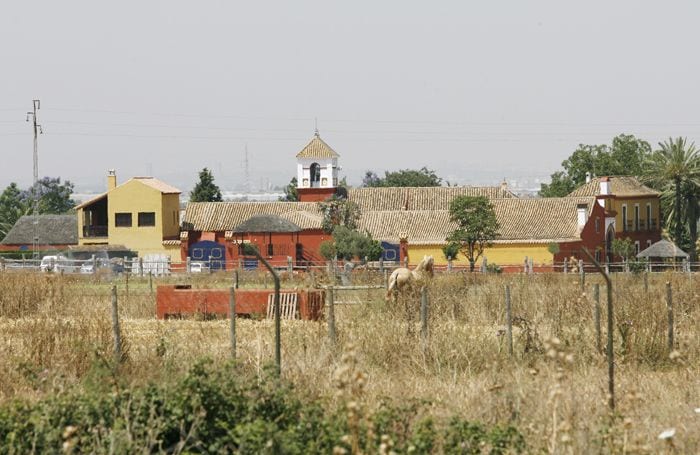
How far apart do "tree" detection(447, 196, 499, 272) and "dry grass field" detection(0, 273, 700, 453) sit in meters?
35.7

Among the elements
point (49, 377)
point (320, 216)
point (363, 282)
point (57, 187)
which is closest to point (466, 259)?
point (320, 216)

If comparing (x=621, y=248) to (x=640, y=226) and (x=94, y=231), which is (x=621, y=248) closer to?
(x=640, y=226)

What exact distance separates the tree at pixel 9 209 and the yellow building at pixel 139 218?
2785cm

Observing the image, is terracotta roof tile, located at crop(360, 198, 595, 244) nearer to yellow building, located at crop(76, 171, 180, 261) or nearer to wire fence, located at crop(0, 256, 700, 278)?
wire fence, located at crop(0, 256, 700, 278)

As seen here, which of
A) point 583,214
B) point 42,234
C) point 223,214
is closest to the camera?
point 583,214

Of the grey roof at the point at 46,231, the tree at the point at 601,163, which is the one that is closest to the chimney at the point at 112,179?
the grey roof at the point at 46,231

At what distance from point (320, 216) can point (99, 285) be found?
30.4m

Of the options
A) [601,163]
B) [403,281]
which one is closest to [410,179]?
[601,163]

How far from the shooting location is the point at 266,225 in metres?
64.9

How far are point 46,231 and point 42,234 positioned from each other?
54 centimetres

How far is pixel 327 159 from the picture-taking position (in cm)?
8275

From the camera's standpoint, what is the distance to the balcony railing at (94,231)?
6825cm

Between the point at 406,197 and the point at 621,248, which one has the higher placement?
the point at 406,197

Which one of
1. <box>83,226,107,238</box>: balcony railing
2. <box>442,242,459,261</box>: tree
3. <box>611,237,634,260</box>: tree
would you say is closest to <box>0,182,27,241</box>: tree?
<box>83,226,107,238</box>: balcony railing
